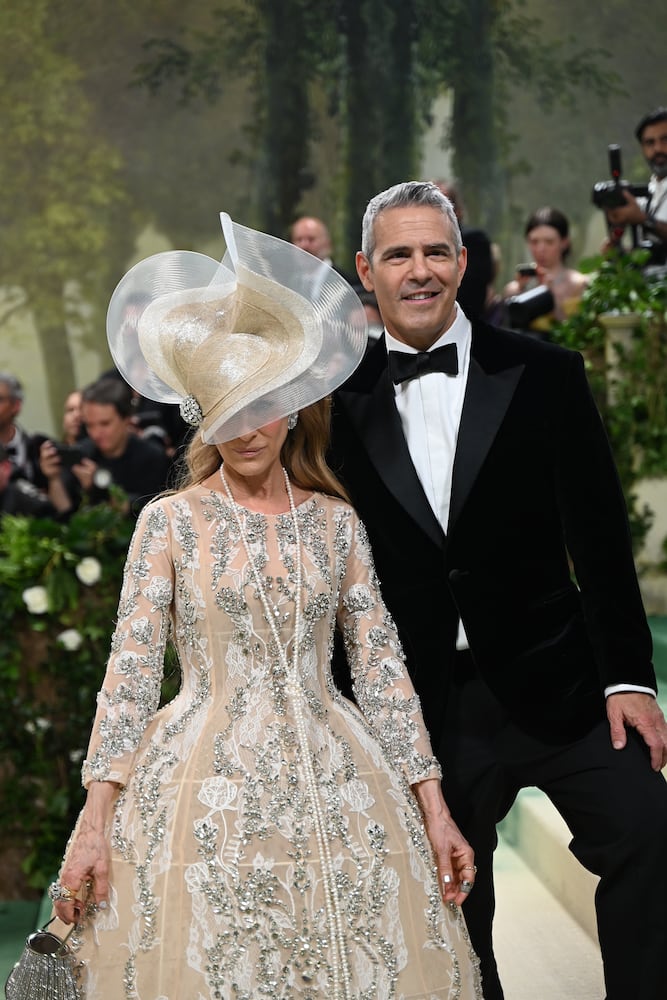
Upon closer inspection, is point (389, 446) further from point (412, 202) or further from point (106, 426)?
point (106, 426)

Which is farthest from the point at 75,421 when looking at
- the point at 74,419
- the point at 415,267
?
the point at 415,267

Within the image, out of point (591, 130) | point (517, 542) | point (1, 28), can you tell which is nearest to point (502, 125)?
point (591, 130)

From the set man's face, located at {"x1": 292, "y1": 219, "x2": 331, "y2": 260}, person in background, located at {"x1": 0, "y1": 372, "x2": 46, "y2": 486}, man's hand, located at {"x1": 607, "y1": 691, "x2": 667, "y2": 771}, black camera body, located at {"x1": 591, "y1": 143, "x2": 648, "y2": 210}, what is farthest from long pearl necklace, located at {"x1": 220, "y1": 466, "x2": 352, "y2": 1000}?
person in background, located at {"x1": 0, "y1": 372, "x2": 46, "y2": 486}

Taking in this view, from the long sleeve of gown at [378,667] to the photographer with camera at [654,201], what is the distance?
15.0 ft

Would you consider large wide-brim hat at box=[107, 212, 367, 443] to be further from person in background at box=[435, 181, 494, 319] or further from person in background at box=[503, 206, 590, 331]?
person in background at box=[503, 206, 590, 331]

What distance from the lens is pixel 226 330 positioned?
2.53m

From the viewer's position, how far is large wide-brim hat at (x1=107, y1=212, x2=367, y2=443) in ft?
8.16

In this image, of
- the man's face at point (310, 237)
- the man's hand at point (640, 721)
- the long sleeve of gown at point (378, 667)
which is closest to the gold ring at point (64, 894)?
the long sleeve of gown at point (378, 667)

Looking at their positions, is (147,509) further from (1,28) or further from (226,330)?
(1,28)

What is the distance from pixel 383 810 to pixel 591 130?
488 inches

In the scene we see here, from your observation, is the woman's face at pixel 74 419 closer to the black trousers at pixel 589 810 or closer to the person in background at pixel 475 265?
the person in background at pixel 475 265

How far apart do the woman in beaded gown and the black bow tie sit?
22cm

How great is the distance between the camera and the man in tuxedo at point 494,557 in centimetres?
270

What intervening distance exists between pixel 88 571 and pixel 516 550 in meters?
2.57
